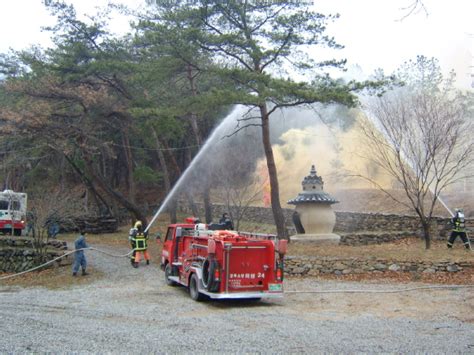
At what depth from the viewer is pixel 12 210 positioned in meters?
25.9

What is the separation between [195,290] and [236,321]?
255 centimetres

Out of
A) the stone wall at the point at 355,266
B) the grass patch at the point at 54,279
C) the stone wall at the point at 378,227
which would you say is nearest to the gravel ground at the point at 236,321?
the stone wall at the point at 355,266

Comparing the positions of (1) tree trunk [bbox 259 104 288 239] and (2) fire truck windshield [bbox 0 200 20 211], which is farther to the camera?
(2) fire truck windshield [bbox 0 200 20 211]

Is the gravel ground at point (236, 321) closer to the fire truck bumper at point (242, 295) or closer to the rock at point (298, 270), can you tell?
the fire truck bumper at point (242, 295)

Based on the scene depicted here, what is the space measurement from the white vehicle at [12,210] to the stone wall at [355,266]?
51.9 ft

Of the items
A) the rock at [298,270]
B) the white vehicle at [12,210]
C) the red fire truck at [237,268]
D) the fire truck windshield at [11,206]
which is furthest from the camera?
the fire truck windshield at [11,206]

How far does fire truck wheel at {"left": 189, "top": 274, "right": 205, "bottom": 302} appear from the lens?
12.1 m

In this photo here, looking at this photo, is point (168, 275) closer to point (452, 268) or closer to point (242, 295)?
point (242, 295)

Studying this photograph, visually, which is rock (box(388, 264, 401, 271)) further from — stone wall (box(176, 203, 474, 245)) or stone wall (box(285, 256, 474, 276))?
stone wall (box(176, 203, 474, 245))

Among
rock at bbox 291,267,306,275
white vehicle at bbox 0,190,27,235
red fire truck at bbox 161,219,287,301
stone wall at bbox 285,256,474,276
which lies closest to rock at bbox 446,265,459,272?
stone wall at bbox 285,256,474,276

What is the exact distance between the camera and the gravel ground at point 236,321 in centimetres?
775

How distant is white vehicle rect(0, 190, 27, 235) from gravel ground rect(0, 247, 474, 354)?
12.9 metres

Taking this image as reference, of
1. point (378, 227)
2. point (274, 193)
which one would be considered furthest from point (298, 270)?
point (378, 227)

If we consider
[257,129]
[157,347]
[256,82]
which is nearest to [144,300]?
[157,347]
